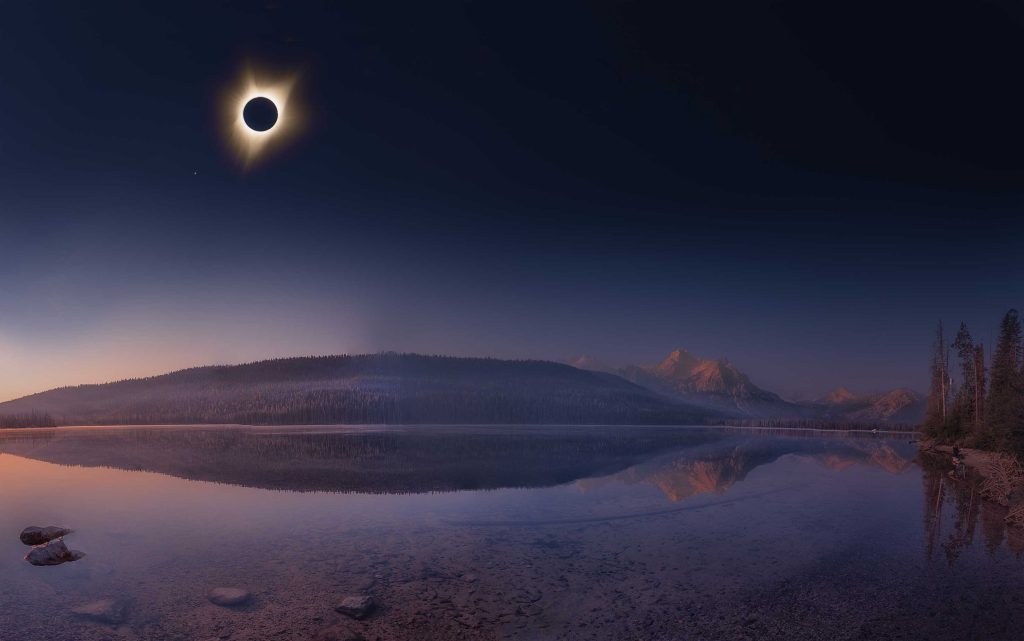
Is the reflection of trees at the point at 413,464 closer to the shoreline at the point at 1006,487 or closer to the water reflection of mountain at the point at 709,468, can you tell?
the water reflection of mountain at the point at 709,468

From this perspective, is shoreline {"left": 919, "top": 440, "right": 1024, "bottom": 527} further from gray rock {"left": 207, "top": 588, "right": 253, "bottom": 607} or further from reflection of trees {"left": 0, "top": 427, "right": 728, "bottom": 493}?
gray rock {"left": 207, "top": 588, "right": 253, "bottom": 607}

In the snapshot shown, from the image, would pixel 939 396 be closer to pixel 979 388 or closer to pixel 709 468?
pixel 979 388

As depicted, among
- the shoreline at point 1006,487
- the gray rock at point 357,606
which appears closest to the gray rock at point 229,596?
the gray rock at point 357,606

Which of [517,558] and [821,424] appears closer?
[517,558]

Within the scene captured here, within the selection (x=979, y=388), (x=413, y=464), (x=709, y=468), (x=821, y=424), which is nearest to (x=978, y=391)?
(x=979, y=388)

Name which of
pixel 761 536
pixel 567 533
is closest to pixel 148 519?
pixel 567 533

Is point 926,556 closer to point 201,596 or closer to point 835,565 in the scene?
point 835,565
